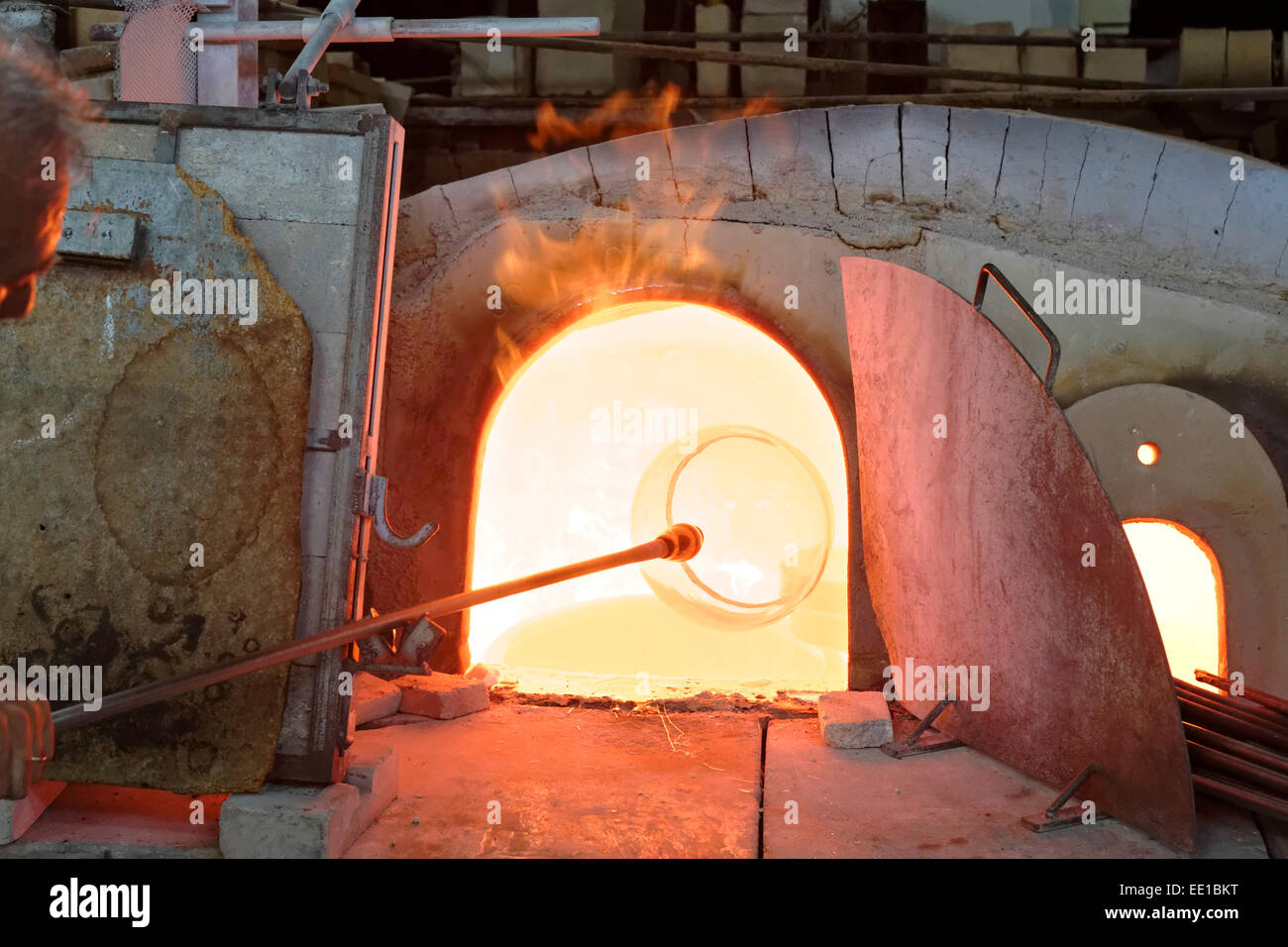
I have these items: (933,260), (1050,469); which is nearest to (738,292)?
(933,260)

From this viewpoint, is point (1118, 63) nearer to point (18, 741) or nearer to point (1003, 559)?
point (1003, 559)

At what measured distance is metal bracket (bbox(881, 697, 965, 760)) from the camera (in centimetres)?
451

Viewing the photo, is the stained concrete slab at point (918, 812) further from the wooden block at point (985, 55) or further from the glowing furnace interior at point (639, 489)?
the wooden block at point (985, 55)

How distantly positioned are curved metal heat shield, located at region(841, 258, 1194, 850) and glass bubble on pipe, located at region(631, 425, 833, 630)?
6.56 feet

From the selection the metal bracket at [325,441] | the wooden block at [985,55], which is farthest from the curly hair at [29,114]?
the wooden block at [985,55]

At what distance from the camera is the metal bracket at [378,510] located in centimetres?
383

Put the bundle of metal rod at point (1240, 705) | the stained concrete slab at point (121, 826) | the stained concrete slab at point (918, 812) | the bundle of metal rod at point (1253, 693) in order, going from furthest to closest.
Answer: the bundle of metal rod at point (1253, 693) → the bundle of metal rod at point (1240, 705) → the stained concrete slab at point (918, 812) → the stained concrete slab at point (121, 826)

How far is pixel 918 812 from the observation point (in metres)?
3.95

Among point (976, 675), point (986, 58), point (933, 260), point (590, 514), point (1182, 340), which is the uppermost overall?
point (986, 58)

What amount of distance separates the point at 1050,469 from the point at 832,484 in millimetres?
3168

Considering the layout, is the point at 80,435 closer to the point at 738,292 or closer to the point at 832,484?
the point at 738,292

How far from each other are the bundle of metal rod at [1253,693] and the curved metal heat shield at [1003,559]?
942 mm
